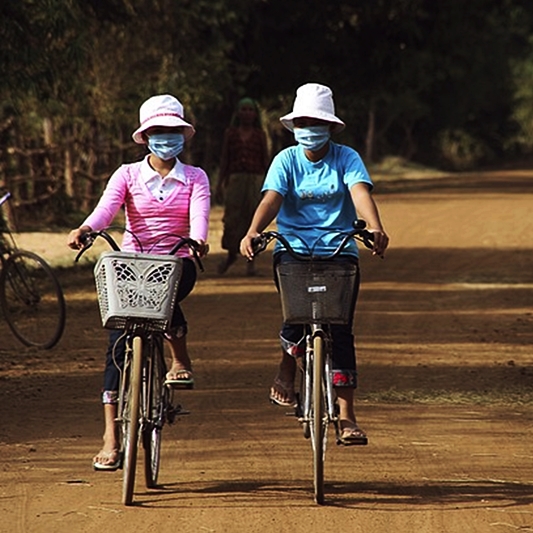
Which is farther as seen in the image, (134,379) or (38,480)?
(38,480)

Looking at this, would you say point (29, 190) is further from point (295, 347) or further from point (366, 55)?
point (295, 347)

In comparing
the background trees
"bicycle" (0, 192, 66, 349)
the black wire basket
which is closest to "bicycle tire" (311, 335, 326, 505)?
the black wire basket

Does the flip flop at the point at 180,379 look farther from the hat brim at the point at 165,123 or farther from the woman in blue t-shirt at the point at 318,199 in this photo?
the hat brim at the point at 165,123

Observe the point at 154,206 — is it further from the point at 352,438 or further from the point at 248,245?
the point at 352,438

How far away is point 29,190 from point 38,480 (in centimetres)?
1941

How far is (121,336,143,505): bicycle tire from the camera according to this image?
7453 millimetres

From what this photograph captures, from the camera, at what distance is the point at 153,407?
7.86m

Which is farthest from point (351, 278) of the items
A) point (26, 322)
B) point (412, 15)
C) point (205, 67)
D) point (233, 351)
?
point (412, 15)

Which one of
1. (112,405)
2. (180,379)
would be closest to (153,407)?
(112,405)

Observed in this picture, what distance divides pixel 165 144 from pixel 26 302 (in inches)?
261

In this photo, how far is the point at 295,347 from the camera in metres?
8.20

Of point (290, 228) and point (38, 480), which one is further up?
point (290, 228)

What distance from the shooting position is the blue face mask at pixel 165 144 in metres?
8.20

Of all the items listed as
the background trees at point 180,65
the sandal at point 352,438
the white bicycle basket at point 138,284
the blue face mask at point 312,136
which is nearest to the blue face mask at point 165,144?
the blue face mask at point 312,136
